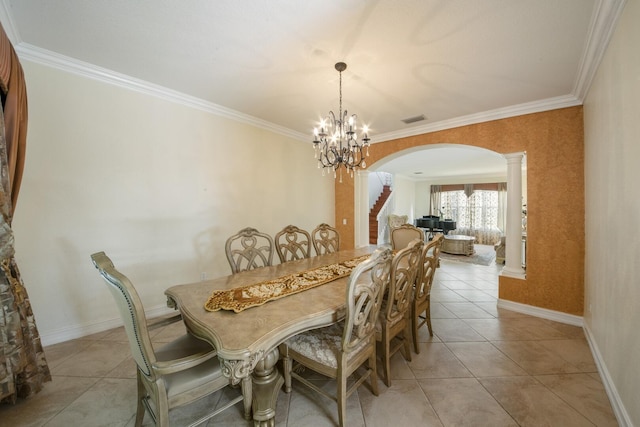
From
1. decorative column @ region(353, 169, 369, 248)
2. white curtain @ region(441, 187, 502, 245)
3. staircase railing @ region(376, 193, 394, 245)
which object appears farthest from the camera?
white curtain @ region(441, 187, 502, 245)

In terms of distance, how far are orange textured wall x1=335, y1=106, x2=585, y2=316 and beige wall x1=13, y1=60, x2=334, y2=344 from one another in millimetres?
3670

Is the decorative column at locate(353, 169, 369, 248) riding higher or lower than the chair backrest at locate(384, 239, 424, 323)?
higher

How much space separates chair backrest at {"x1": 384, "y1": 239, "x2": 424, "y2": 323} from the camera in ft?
5.47

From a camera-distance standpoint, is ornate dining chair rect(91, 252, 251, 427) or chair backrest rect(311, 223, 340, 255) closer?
ornate dining chair rect(91, 252, 251, 427)

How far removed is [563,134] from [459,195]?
7351 millimetres

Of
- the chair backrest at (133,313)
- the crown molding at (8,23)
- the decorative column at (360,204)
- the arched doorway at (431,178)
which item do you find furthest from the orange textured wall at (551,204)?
the crown molding at (8,23)

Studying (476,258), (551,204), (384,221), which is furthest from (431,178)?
(551,204)

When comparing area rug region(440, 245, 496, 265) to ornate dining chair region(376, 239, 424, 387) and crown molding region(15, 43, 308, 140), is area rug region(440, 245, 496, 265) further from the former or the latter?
crown molding region(15, 43, 308, 140)

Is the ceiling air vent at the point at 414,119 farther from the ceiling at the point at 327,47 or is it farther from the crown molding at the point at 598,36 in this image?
the crown molding at the point at 598,36

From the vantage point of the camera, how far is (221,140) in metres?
3.24

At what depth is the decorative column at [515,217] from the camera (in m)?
3.16

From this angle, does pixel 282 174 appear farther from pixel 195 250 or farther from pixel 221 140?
pixel 195 250

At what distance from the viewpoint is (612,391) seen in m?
1.60

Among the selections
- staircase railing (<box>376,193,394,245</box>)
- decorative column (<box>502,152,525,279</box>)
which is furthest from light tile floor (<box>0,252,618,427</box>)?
staircase railing (<box>376,193,394,245</box>)
